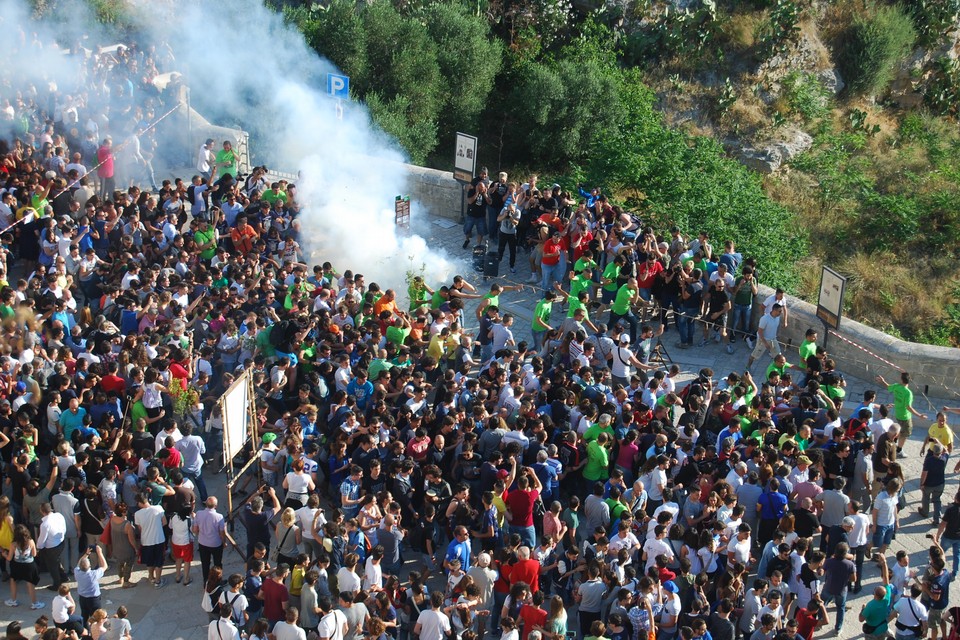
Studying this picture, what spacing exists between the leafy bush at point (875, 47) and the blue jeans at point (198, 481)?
2433 cm

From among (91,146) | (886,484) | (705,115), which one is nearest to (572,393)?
(886,484)

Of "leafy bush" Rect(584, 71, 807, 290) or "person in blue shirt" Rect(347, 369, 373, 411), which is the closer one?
"person in blue shirt" Rect(347, 369, 373, 411)

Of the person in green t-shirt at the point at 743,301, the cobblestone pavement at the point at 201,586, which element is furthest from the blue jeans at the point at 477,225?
the person in green t-shirt at the point at 743,301

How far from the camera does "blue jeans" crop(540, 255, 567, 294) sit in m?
18.2

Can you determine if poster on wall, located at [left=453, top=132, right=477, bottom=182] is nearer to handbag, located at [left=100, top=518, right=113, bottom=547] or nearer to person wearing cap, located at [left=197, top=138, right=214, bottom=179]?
person wearing cap, located at [left=197, top=138, right=214, bottom=179]

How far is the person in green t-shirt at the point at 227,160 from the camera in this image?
810 inches

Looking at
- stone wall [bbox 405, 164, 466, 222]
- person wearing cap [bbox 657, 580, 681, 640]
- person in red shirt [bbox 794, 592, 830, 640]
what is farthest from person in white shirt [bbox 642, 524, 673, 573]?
stone wall [bbox 405, 164, 466, 222]

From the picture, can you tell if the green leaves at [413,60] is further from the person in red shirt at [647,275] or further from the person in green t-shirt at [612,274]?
the person in red shirt at [647,275]

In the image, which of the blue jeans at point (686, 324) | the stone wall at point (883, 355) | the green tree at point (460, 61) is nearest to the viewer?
the stone wall at point (883, 355)

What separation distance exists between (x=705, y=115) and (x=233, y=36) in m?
12.3

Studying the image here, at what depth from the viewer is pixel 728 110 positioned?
1218 inches

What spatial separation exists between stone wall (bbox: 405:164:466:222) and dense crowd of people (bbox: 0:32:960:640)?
391 centimetres

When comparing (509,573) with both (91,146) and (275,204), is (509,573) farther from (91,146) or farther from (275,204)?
(91,146)

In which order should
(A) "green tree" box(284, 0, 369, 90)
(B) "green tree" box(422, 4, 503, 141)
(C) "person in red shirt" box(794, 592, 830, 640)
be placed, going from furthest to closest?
(B) "green tree" box(422, 4, 503, 141) → (A) "green tree" box(284, 0, 369, 90) → (C) "person in red shirt" box(794, 592, 830, 640)
